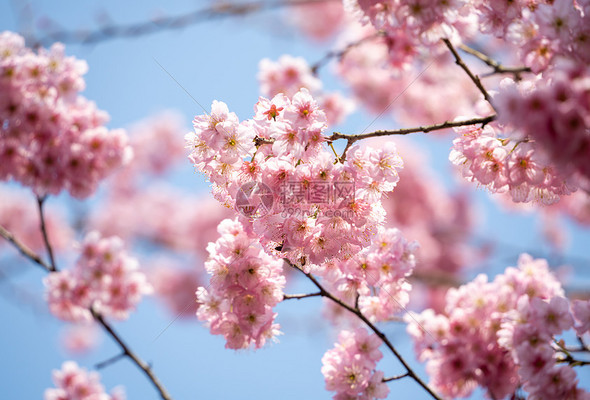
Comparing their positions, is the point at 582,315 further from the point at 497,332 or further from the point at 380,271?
the point at 380,271

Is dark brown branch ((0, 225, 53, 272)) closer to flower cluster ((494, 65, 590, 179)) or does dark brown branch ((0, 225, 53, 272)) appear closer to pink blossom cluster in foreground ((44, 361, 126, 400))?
pink blossom cluster in foreground ((44, 361, 126, 400))

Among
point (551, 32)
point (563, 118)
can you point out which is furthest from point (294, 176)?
point (551, 32)

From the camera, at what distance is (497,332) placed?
94.9 inches

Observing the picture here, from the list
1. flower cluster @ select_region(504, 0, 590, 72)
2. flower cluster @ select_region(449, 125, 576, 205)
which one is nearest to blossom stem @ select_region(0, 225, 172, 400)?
flower cluster @ select_region(449, 125, 576, 205)

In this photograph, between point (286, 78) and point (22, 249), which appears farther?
point (286, 78)

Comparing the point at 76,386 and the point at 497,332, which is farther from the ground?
the point at 76,386

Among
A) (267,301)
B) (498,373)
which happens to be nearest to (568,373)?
(498,373)

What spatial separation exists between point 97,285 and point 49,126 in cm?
129

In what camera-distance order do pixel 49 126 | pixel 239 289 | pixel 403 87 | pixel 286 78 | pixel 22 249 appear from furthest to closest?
pixel 403 87 → pixel 286 78 → pixel 49 126 → pixel 22 249 → pixel 239 289

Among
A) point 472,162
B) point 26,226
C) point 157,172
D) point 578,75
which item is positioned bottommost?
point 578,75

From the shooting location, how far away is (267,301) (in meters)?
2.03

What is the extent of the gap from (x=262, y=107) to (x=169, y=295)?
304 inches

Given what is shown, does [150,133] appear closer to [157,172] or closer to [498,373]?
[157,172]

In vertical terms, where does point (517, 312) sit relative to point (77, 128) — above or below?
below
